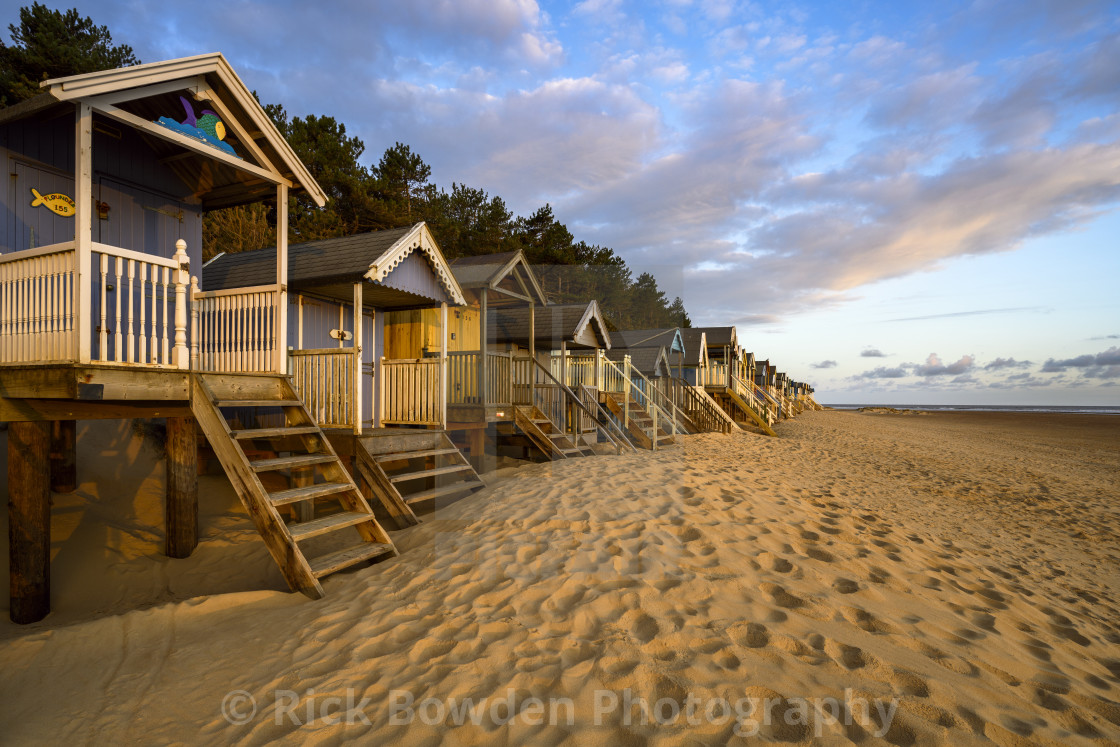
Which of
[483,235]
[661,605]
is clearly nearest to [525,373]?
[661,605]

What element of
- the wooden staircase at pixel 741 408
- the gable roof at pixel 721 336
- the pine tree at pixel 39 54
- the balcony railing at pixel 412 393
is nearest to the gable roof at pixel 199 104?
the balcony railing at pixel 412 393

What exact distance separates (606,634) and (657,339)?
82.9ft

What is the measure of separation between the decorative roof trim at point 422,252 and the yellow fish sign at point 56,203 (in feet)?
12.6

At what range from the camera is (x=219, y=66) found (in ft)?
20.0

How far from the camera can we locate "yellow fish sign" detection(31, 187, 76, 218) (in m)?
6.75

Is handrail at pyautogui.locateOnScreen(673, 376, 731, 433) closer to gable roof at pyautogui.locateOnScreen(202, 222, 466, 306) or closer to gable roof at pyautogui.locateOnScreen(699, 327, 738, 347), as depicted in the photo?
gable roof at pyautogui.locateOnScreen(699, 327, 738, 347)

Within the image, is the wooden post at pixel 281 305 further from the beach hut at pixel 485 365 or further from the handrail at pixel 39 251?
the beach hut at pixel 485 365

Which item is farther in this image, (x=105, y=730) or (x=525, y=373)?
(x=525, y=373)

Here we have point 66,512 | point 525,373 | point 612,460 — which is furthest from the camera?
point 525,373

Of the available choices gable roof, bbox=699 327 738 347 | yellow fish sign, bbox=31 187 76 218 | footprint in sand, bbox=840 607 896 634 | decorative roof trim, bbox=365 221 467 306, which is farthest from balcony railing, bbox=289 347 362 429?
gable roof, bbox=699 327 738 347

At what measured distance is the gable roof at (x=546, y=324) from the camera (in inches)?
630

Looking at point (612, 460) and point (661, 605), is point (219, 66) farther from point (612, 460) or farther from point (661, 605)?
point (612, 460)

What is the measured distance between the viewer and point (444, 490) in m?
7.73

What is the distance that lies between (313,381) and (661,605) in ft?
20.7
